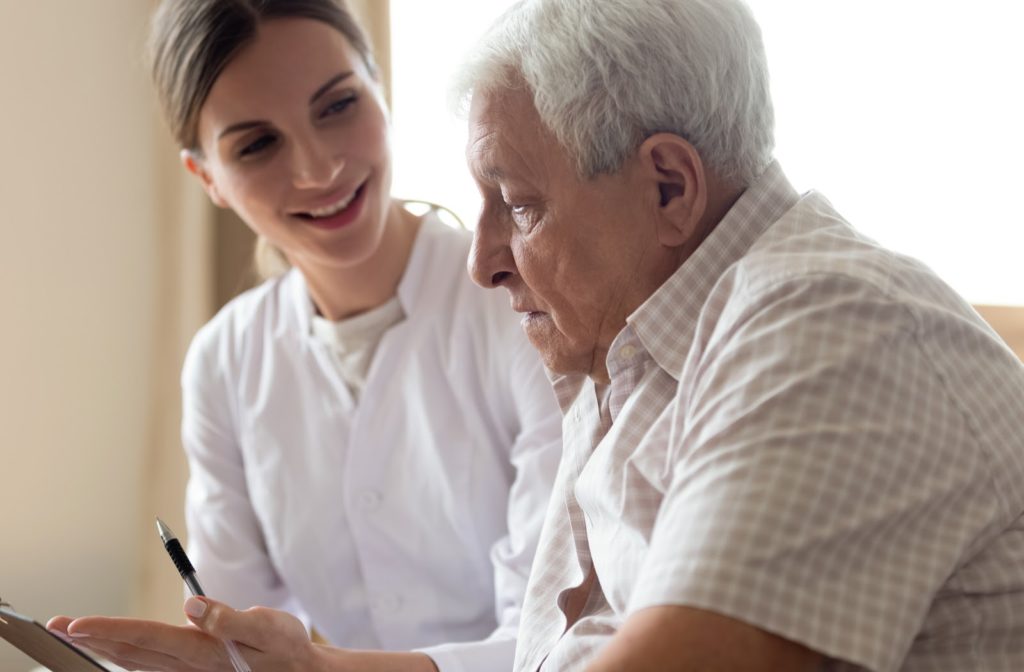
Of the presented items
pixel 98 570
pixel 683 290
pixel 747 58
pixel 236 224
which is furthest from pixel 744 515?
pixel 236 224

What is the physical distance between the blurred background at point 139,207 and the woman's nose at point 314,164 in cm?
47

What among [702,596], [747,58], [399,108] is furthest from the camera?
[399,108]

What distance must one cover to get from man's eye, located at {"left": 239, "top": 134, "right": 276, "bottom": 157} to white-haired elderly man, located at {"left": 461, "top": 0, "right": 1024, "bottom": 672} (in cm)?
75

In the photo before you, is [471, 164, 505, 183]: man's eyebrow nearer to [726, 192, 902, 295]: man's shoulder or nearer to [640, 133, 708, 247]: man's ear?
[640, 133, 708, 247]: man's ear

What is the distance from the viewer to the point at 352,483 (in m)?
1.84

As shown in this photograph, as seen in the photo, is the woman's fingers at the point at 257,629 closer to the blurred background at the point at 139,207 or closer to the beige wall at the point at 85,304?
the beige wall at the point at 85,304

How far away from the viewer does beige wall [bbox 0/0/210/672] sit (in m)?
2.05

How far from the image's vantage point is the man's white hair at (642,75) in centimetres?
100

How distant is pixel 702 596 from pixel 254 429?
1.32 meters

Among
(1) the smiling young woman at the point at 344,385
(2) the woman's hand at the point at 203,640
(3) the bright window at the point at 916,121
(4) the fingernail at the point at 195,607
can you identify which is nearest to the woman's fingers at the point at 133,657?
(2) the woman's hand at the point at 203,640

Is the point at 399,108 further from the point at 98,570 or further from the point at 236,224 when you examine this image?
the point at 98,570

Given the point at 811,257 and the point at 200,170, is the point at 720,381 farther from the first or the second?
the point at 200,170

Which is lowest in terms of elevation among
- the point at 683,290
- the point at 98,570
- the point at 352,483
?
the point at 98,570

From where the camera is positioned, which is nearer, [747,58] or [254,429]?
[747,58]
